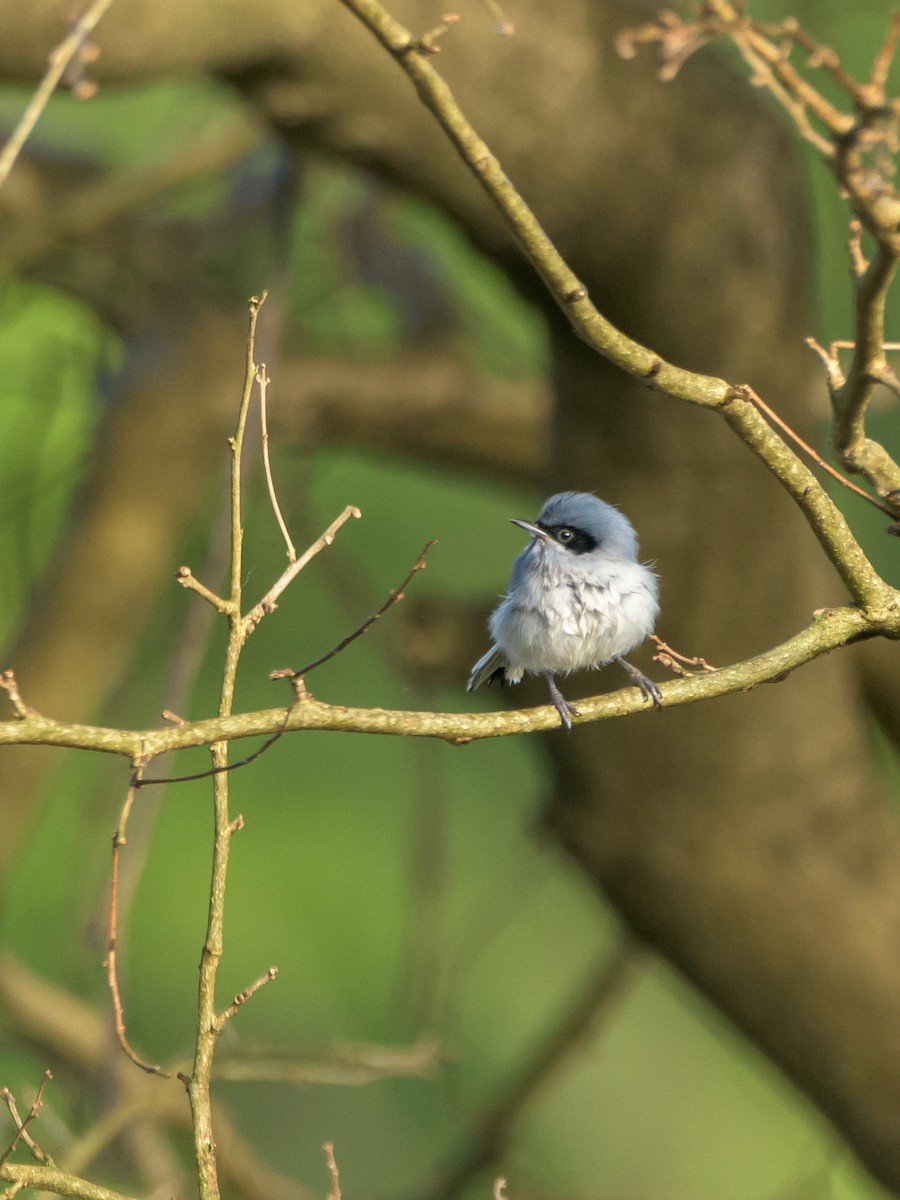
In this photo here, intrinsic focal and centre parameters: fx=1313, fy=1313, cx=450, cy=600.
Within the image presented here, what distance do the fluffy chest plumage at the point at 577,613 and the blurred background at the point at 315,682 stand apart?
89cm

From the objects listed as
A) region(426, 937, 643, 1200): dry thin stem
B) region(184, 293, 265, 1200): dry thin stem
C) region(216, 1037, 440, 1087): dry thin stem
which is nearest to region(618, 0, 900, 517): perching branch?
region(184, 293, 265, 1200): dry thin stem

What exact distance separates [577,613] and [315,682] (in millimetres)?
3808

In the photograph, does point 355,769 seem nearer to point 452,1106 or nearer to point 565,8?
point 452,1106

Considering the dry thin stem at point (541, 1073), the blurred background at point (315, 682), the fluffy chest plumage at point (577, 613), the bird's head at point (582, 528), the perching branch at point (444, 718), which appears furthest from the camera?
the dry thin stem at point (541, 1073)

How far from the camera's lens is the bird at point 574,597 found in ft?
8.49

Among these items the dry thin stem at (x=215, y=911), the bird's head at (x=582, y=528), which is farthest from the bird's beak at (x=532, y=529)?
the dry thin stem at (x=215, y=911)

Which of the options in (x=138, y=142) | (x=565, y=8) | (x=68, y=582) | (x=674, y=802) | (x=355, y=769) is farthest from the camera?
(x=355, y=769)

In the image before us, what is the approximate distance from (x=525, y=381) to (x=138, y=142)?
2.80m

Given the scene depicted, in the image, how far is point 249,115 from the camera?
15.6 feet

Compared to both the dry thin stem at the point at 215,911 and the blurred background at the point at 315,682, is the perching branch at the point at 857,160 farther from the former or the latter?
the blurred background at the point at 315,682

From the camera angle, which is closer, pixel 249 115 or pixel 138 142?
pixel 249 115

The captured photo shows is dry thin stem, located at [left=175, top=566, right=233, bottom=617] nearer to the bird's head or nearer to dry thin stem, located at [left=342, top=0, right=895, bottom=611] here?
dry thin stem, located at [left=342, top=0, right=895, bottom=611]

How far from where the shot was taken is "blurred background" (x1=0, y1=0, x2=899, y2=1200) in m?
4.69

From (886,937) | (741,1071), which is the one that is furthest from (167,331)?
(741,1071)
